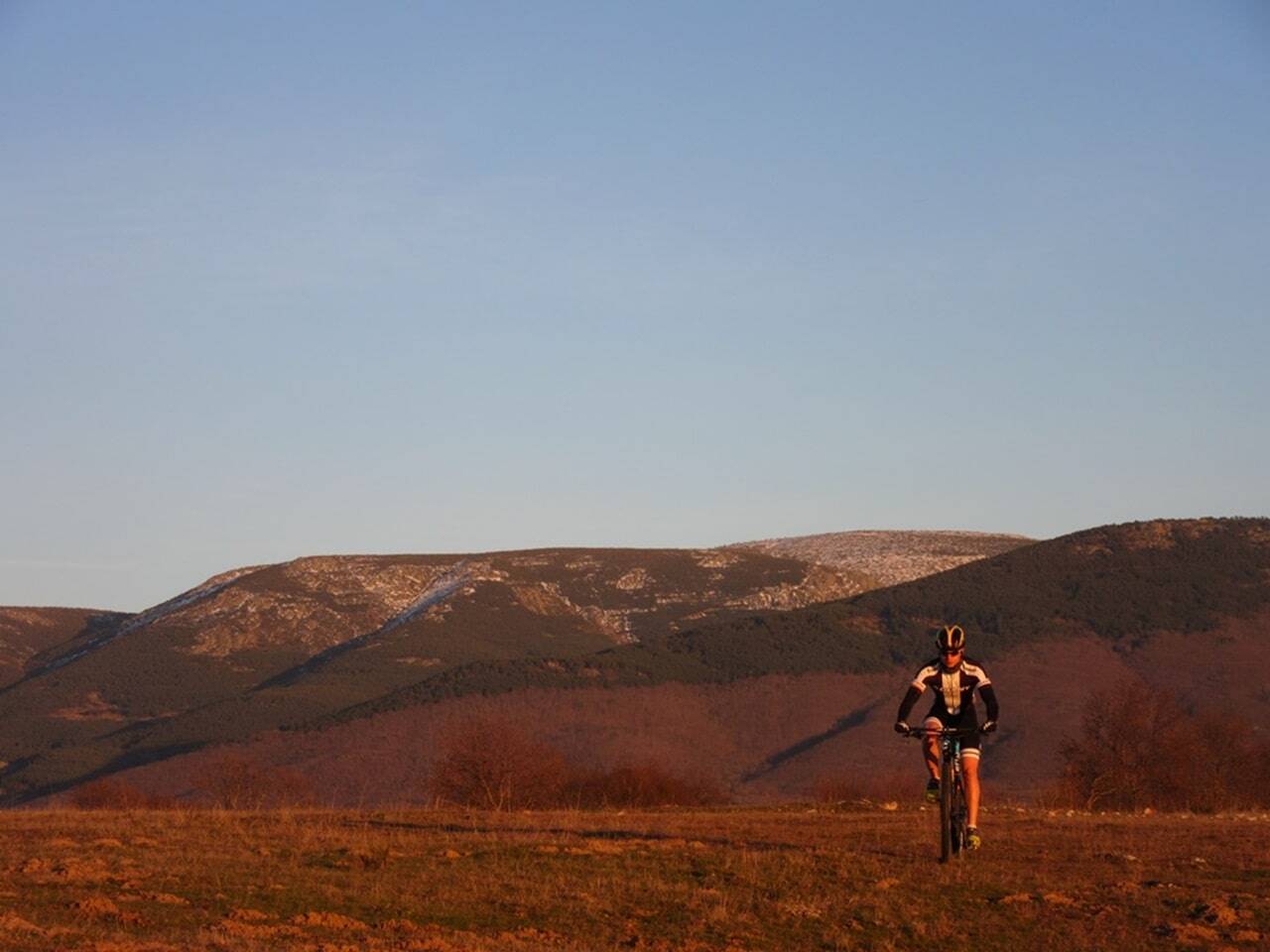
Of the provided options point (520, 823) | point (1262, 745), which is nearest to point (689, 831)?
point (520, 823)

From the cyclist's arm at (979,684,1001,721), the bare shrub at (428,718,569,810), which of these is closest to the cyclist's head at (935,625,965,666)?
the cyclist's arm at (979,684,1001,721)

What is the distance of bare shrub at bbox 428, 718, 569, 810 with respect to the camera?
47.9 meters

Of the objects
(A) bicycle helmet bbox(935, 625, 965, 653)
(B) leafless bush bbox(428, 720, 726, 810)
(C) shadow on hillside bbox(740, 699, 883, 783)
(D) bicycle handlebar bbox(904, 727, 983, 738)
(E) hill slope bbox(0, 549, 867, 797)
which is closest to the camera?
(A) bicycle helmet bbox(935, 625, 965, 653)

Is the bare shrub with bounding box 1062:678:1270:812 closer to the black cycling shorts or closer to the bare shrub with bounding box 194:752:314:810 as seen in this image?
the bare shrub with bounding box 194:752:314:810

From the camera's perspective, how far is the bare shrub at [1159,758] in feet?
164

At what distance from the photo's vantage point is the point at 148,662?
487 feet

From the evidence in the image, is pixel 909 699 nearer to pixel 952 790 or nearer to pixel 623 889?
pixel 952 790

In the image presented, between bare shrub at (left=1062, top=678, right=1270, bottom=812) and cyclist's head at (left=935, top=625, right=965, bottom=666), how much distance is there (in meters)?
32.8

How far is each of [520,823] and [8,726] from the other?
123 metres

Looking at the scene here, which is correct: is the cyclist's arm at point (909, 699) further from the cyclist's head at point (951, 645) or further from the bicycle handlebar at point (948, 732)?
the cyclist's head at point (951, 645)

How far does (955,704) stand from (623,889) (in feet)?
13.0

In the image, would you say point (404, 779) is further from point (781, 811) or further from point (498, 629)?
point (781, 811)

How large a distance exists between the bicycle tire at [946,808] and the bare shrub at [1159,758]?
32.6 meters

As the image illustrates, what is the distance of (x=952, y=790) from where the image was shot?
15711 mm
